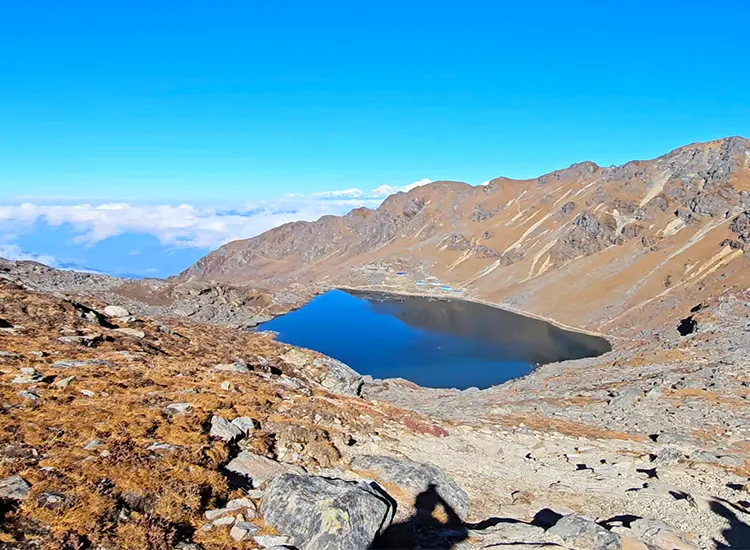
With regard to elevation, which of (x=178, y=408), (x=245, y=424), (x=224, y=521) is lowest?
(x=224, y=521)

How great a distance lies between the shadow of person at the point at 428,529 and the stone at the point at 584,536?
2.35m

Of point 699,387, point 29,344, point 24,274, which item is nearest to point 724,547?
point 29,344

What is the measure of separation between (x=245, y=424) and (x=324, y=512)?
673 cm

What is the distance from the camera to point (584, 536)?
460 inches

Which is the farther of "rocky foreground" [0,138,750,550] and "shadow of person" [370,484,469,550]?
"shadow of person" [370,484,469,550]

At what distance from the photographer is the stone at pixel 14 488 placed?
9.01m

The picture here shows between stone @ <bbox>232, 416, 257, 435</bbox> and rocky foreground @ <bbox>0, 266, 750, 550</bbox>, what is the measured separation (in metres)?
0.06

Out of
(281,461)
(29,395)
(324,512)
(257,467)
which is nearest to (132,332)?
(29,395)

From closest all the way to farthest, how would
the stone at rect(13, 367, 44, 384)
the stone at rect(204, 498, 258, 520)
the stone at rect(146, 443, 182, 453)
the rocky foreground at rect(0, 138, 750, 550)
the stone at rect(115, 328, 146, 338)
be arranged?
the rocky foreground at rect(0, 138, 750, 550), the stone at rect(204, 498, 258, 520), the stone at rect(146, 443, 182, 453), the stone at rect(13, 367, 44, 384), the stone at rect(115, 328, 146, 338)

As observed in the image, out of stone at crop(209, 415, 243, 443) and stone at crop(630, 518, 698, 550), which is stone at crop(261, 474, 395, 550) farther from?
stone at crop(630, 518, 698, 550)

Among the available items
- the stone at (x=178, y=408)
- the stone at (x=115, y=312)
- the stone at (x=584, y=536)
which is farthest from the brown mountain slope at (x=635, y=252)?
the stone at (x=178, y=408)

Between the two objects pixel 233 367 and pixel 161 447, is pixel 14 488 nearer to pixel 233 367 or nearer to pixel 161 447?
pixel 161 447

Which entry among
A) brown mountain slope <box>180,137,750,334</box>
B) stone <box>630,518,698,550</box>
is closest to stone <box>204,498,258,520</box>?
stone <box>630,518,698,550</box>

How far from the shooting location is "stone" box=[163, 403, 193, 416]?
1532cm
